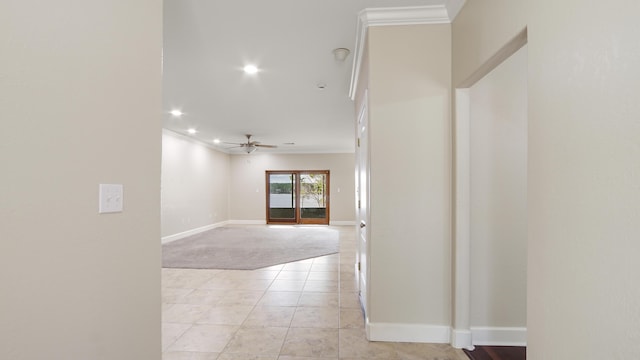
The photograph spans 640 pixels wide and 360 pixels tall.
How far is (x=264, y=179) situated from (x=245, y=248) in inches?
167

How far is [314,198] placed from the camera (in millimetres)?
9789

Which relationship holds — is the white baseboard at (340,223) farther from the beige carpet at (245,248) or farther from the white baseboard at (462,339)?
the white baseboard at (462,339)

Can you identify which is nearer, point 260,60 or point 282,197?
point 260,60

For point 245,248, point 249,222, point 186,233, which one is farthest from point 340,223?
point 186,233

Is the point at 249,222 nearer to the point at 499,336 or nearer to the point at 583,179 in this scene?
the point at 499,336

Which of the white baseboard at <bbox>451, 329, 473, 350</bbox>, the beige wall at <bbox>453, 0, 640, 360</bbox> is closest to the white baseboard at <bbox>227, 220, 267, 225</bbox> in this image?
the white baseboard at <bbox>451, 329, 473, 350</bbox>

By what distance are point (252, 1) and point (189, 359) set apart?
2.63 meters

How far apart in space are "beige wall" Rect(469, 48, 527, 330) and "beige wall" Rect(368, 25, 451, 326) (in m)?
0.24

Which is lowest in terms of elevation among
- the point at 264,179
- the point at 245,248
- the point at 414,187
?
the point at 245,248

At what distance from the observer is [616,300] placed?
0.83 m

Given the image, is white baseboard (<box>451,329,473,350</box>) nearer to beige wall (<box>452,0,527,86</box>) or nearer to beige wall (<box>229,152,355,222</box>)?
beige wall (<box>452,0,527,86</box>)

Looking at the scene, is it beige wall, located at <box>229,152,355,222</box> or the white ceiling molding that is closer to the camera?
the white ceiling molding

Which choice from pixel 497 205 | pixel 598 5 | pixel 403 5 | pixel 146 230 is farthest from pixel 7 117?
pixel 497 205

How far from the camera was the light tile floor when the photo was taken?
210 cm
